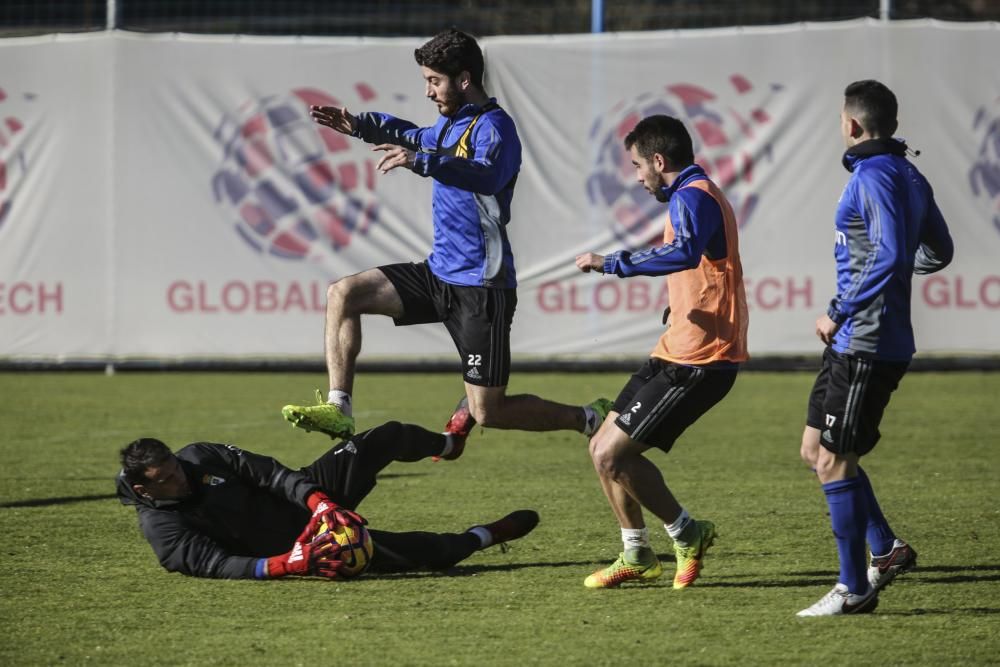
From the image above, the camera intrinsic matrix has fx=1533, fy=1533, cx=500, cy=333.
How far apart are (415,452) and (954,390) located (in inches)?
317

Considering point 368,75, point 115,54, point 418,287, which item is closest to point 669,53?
point 368,75

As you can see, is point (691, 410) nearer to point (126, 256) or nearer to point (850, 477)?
point (850, 477)

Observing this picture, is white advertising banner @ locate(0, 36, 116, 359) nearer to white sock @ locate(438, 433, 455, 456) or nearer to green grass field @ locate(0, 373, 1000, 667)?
green grass field @ locate(0, 373, 1000, 667)

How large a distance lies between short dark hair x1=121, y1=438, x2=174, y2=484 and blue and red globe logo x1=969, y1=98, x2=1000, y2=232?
10.1 metres

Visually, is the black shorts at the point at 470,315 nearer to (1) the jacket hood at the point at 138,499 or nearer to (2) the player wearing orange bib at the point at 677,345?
(2) the player wearing orange bib at the point at 677,345

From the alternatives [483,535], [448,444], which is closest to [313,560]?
[483,535]

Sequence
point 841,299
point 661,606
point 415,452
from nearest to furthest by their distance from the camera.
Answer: point 841,299 → point 661,606 → point 415,452

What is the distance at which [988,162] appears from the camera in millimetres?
14367

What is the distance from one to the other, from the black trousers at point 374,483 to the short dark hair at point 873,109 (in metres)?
2.56

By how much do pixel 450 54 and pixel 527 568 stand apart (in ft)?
7.98

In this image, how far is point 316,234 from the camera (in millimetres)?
14891

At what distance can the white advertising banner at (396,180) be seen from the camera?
1434 centimetres

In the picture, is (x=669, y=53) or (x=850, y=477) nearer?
(x=850, y=477)

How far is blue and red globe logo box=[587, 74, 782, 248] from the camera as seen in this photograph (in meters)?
14.6
